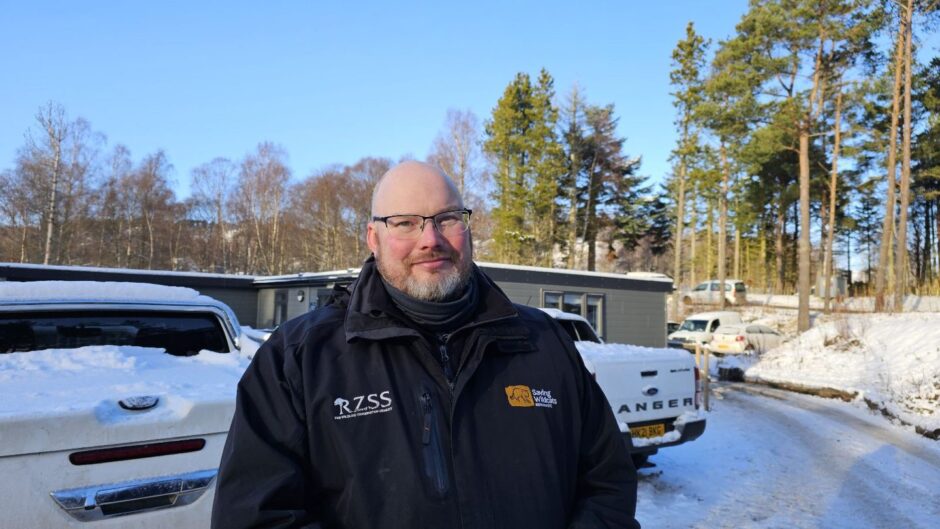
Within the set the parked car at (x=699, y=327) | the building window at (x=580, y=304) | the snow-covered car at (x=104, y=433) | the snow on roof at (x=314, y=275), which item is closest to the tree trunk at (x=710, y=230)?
the parked car at (x=699, y=327)

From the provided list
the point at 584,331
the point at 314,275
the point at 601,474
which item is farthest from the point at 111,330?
Result: the point at 314,275

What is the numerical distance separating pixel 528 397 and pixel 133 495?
1.82m

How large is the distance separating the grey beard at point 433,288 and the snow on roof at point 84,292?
3.30 metres

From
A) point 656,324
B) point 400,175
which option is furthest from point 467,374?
point 656,324

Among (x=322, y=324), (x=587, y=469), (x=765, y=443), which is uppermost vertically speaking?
(x=322, y=324)

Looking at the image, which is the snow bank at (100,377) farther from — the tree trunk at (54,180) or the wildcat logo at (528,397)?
the tree trunk at (54,180)

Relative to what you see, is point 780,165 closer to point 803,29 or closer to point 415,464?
point 803,29

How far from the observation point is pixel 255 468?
4.74ft

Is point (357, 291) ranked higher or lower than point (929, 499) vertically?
higher

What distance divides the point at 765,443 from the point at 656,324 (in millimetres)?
12101

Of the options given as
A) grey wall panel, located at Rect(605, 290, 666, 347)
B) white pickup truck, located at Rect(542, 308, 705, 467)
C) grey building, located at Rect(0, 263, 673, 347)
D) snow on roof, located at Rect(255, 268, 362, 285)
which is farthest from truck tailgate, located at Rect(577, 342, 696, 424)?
grey wall panel, located at Rect(605, 290, 666, 347)

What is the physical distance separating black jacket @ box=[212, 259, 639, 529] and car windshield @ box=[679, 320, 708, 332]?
2237 cm

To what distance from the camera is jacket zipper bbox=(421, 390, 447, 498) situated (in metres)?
1.51

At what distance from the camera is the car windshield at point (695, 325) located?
22.5 m
